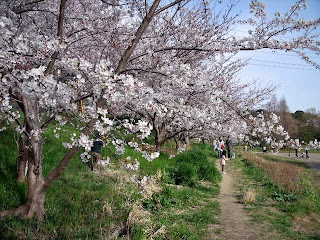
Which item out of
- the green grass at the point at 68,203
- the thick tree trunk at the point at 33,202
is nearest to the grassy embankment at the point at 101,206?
the green grass at the point at 68,203

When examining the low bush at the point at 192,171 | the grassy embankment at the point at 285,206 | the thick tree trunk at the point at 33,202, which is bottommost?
the grassy embankment at the point at 285,206

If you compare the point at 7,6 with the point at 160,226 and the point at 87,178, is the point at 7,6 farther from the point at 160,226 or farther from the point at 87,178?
the point at 160,226

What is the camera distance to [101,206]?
4.59 meters

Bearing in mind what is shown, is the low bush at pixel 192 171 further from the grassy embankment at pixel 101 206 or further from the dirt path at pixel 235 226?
the dirt path at pixel 235 226

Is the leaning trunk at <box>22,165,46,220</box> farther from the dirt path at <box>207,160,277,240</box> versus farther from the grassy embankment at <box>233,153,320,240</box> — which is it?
the grassy embankment at <box>233,153,320,240</box>

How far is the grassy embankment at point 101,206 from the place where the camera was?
367cm

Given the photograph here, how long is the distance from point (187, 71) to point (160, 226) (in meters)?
2.72

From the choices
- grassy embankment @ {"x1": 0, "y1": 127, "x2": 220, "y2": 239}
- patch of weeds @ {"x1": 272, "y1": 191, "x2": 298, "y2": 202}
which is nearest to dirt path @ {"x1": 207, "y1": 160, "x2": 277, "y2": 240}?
grassy embankment @ {"x1": 0, "y1": 127, "x2": 220, "y2": 239}

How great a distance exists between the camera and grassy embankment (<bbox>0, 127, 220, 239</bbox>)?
145 inches

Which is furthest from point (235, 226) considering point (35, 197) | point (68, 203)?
point (35, 197)

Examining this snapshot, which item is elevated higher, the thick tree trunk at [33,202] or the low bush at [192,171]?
the thick tree trunk at [33,202]

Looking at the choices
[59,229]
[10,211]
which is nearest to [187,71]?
[59,229]

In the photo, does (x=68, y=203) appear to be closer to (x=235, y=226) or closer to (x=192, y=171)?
(x=235, y=226)

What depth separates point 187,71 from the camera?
4.12m
